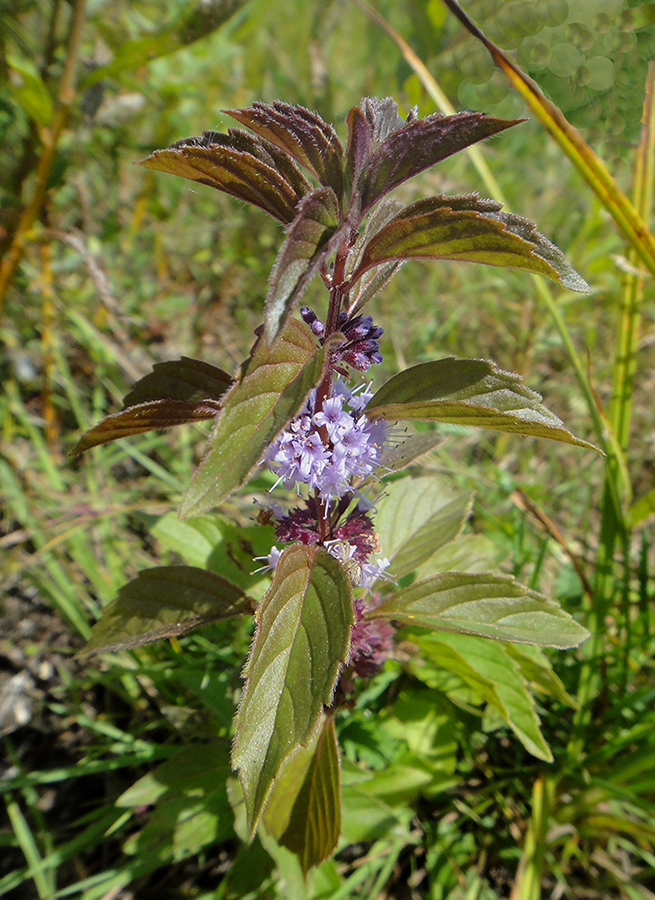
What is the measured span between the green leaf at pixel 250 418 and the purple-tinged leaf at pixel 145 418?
0.09 m

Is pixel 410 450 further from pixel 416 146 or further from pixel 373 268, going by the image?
pixel 416 146

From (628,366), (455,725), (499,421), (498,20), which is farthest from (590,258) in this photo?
(499,421)

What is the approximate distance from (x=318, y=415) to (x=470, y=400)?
245mm

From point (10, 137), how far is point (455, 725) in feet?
10.5

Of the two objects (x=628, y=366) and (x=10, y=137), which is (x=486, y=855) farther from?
(x=10, y=137)

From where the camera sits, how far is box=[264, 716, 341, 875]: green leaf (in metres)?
1.23

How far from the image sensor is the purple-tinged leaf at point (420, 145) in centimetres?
81

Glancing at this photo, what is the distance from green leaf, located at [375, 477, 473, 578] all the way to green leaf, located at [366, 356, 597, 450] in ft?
1.83

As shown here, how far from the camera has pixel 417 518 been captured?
169 cm

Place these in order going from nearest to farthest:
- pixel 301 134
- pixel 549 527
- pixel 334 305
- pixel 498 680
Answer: pixel 301 134 → pixel 334 305 → pixel 498 680 → pixel 549 527

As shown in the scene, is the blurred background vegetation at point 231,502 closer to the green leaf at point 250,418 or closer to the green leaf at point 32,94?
the green leaf at point 32,94

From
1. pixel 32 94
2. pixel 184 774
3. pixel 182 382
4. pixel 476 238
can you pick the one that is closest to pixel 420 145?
pixel 476 238

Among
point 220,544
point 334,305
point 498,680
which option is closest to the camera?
point 334,305

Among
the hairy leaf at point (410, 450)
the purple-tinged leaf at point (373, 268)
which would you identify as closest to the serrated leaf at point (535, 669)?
the hairy leaf at point (410, 450)
